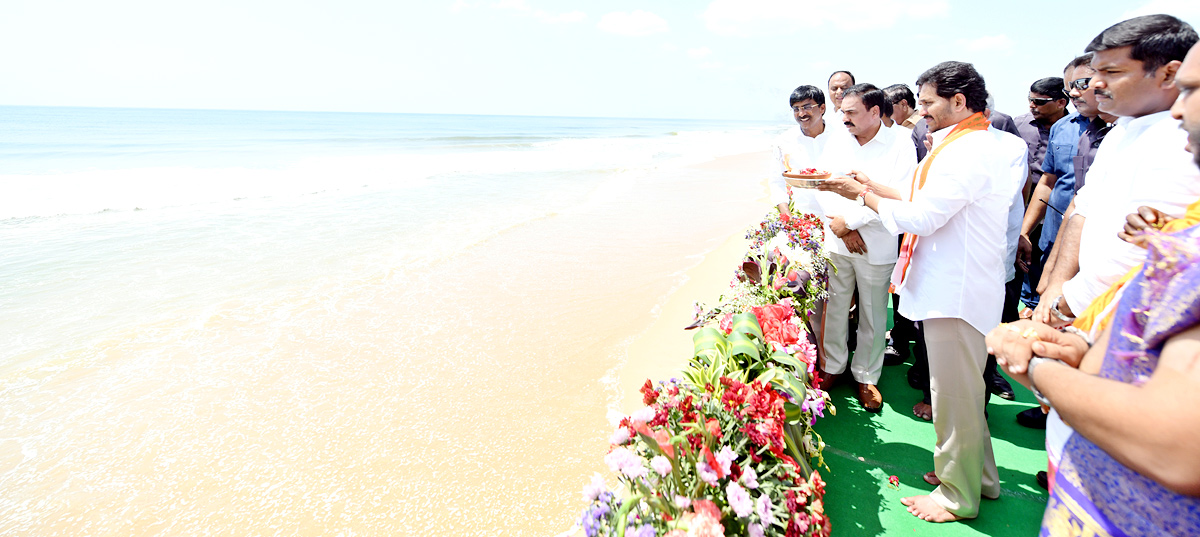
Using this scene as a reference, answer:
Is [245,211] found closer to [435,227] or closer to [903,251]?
[435,227]

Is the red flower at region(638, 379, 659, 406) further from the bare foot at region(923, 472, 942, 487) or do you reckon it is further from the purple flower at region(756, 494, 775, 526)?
the bare foot at region(923, 472, 942, 487)

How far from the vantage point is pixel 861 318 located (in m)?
3.76

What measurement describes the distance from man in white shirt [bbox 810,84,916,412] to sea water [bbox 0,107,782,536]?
1613 mm

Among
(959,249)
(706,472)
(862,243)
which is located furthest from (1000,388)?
(706,472)

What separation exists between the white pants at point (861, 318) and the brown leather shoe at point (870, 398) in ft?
0.16

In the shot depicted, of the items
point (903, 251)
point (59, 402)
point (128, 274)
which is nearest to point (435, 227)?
point (128, 274)

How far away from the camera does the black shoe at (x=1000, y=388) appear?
3854 mm

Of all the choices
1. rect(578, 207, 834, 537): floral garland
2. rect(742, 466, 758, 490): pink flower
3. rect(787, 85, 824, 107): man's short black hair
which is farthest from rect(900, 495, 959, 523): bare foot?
rect(787, 85, 824, 107): man's short black hair

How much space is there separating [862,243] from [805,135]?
1.51 m

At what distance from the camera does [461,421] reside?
12.4ft

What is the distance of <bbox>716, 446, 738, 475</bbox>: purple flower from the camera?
184 cm

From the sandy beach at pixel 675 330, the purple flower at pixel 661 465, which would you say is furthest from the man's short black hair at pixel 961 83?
the purple flower at pixel 661 465

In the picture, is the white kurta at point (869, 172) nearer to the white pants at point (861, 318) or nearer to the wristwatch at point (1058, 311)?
the white pants at point (861, 318)

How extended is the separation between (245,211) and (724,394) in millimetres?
11341
